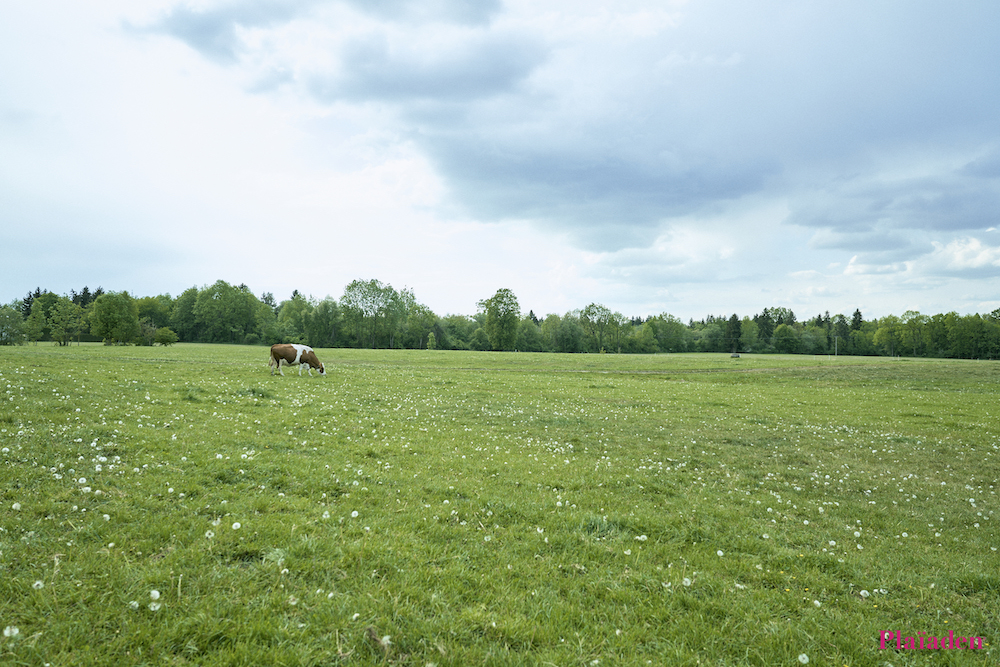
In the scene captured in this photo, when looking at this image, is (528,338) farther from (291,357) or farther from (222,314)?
(291,357)

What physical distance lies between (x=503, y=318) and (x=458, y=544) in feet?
415

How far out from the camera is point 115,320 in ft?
276

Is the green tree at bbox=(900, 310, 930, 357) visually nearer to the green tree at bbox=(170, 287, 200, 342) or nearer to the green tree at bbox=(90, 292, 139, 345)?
the green tree at bbox=(90, 292, 139, 345)

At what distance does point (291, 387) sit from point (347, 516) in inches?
726

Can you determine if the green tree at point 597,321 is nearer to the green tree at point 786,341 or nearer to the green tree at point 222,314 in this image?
the green tree at point 786,341

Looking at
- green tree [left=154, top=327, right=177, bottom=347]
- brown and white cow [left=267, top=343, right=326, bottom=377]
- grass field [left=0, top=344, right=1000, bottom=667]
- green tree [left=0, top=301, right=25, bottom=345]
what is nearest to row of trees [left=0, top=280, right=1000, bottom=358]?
green tree [left=154, top=327, right=177, bottom=347]

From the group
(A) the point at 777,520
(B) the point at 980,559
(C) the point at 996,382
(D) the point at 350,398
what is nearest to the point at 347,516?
(A) the point at 777,520

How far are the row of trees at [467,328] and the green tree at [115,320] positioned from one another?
24.1ft

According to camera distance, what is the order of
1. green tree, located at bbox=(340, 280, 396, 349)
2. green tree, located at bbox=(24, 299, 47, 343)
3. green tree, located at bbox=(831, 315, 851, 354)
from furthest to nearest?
1. green tree, located at bbox=(831, 315, 851, 354)
2. green tree, located at bbox=(340, 280, 396, 349)
3. green tree, located at bbox=(24, 299, 47, 343)

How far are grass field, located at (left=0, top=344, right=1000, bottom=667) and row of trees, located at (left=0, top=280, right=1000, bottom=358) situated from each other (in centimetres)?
10660

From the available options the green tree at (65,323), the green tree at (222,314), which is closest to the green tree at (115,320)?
the green tree at (65,323)

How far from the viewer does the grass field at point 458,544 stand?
4.71 meters

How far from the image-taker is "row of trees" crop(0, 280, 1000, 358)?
13112 cm

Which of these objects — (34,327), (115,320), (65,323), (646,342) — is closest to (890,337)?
(646,342)
